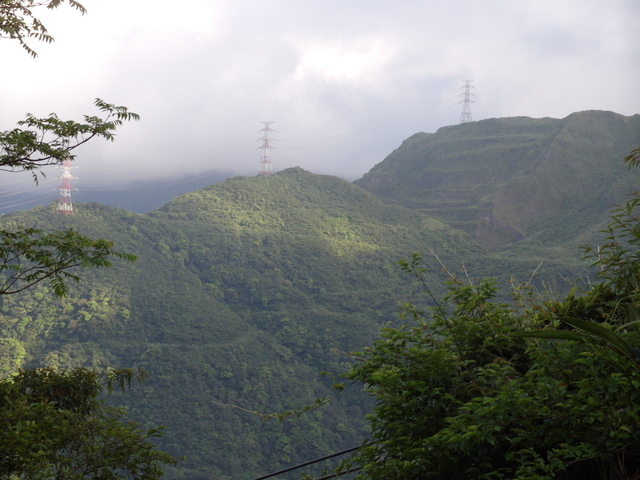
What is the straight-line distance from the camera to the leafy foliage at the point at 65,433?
13.2 ft

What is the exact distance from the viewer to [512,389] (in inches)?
94.8

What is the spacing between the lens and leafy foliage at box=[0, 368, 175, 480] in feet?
13.2

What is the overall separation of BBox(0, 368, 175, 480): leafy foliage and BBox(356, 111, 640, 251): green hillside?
51.4m

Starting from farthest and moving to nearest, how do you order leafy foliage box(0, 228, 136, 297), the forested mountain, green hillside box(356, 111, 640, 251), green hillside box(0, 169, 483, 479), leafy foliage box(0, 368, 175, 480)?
green hillside box(356, 111, 640, 251)
the forested mountain
green hillside box(0, 169, 483, 479)
leafy foliage box(0, 228, 136, 297)
leafy foliage box(0, 368, 175, 480)

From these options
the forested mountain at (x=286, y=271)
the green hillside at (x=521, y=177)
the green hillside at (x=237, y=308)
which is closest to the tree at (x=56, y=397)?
the forested mountain at (x=286, y=271)

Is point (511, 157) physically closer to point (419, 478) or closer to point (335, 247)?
point (335, 247)

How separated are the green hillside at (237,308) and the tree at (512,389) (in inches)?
1079

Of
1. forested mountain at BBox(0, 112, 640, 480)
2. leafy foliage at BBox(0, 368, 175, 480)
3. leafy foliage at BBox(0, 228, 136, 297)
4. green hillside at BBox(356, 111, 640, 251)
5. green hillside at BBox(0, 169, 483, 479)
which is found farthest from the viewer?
green hillside at BBox(356, 111, 640, 251)

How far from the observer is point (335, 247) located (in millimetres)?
59062

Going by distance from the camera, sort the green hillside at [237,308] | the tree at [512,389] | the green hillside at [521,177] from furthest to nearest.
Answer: the green hillside at [521,177] < the green hillside at [237,308] < the tree at [512,389]

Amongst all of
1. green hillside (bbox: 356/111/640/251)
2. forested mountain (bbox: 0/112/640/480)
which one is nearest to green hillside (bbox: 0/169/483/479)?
forested mountain (bbox: 0/112/640/480)

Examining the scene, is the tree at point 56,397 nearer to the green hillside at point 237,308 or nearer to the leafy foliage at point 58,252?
the leafy foliage at point 58,252

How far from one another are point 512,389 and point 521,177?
70.5 meters

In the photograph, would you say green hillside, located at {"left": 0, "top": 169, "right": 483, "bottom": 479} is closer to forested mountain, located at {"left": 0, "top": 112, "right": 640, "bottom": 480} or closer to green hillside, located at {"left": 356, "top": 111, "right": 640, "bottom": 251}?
forested mountain, located at {"left": 0, "top": 112, "right": 640, "bottom": 480}
